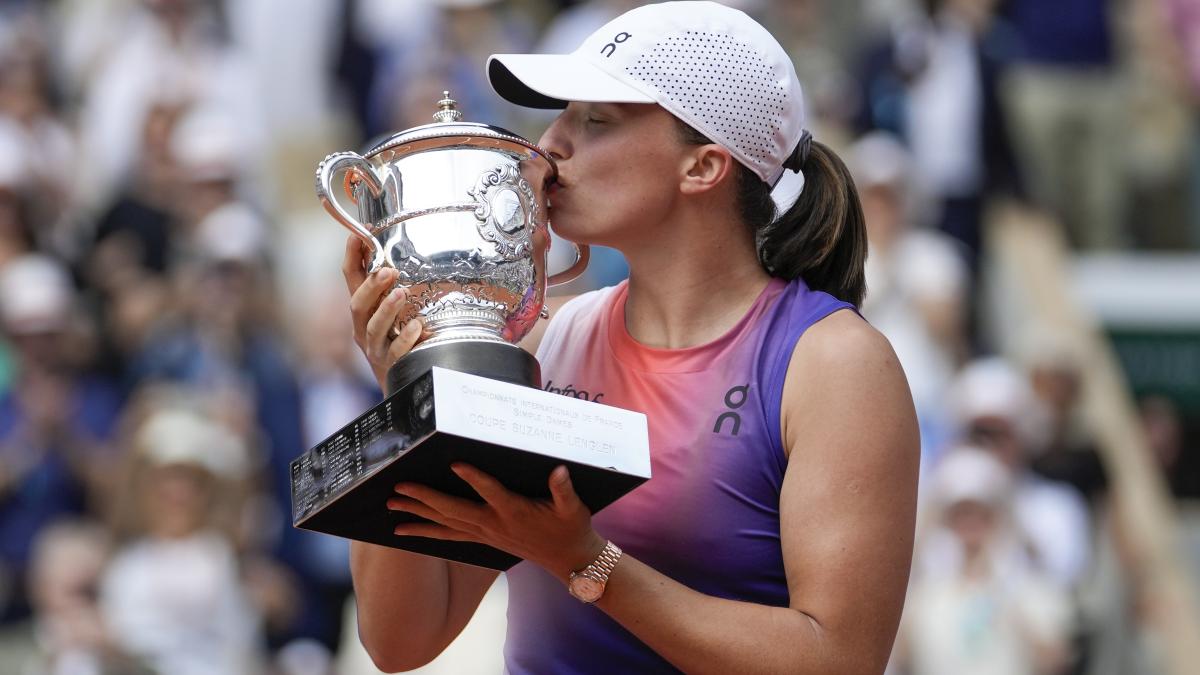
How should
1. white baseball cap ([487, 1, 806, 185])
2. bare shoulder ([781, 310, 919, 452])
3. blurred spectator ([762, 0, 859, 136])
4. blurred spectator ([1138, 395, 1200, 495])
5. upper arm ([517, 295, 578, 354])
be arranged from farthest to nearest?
blurred spectator ([1138, 395, 1200, 495]) → blurred spectator ([762, 0, 859, 136]) → upper arm ([517, 295, 578, 354]) → white baseball cap ([487, 1, 806, 185]) → bare shoulder ([781, 310, 919, 452])

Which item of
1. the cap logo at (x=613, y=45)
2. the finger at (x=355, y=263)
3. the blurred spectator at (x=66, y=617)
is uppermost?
the cap logo at (x=613, y=45)

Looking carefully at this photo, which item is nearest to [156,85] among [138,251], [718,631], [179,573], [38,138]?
[38,138]

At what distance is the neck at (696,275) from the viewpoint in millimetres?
3010

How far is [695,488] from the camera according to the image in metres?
2.86

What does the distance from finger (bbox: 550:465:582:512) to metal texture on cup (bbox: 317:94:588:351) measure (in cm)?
30


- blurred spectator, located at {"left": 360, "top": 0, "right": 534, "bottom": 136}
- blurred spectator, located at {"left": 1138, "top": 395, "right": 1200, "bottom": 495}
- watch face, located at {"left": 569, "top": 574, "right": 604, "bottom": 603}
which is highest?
watch face, located at {"left": 569, "top": 574, "right": 604, "bottom": 603}

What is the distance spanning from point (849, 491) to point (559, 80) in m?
0.68

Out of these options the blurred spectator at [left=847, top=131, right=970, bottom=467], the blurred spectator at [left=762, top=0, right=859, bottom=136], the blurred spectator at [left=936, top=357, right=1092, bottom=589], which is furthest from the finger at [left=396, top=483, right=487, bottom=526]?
the blurred spectator at [left=762, top=0, right=859, bottom=136]

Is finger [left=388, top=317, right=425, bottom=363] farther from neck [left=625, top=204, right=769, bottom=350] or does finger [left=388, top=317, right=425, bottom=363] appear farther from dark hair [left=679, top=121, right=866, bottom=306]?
dark hair [left=679, top=121, right=866, bottom=306]

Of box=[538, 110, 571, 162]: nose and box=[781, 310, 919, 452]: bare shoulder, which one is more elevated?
box=[538, 110, 571, 162]: nose

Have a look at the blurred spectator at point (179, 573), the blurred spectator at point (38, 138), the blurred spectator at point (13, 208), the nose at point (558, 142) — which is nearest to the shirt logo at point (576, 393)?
the nose at point (558, 142)

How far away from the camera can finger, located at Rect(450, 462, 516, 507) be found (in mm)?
2621

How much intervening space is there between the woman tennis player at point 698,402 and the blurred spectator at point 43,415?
179 inches

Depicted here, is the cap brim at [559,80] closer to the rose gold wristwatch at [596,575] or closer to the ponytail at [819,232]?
the ponytail at [819,232]
